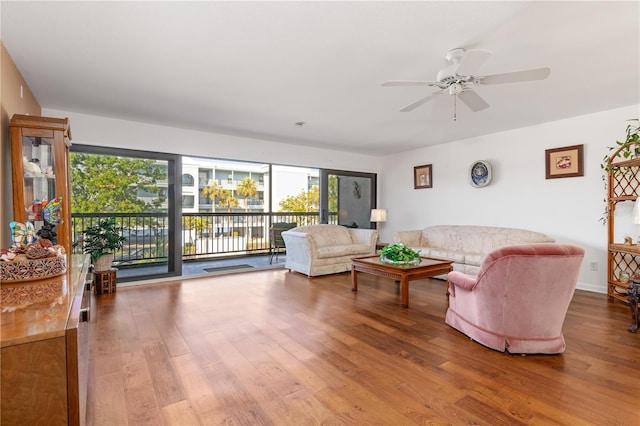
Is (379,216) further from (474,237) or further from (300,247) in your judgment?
(300,247)

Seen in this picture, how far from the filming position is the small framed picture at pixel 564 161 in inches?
168

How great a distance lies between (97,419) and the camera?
5.35 ft

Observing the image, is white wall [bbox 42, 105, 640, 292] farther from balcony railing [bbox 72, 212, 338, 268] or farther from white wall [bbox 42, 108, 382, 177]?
balcony railing [bbox 72, 212, 338, 268]

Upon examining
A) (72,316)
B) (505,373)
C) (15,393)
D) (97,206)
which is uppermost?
(97,206)

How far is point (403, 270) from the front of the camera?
358cm

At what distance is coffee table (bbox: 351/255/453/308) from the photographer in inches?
138

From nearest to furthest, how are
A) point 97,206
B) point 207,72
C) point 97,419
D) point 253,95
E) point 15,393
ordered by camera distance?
point 15,393
point 97,419
point 207,72
point 253,95
point 97,206

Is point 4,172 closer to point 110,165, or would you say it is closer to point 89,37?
point 89,37

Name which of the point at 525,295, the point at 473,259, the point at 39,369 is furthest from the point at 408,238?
the point at 39,369

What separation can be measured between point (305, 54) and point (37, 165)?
7.96ft

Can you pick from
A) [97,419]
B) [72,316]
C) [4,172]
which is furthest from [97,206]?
[72,316]

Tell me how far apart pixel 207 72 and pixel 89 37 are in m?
0.88

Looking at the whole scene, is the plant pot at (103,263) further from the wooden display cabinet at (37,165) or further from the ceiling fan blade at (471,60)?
the ceiling fan blade at (471,60)

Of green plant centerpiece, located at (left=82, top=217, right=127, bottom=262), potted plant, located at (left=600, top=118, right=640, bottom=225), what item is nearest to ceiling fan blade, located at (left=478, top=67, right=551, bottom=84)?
potted plant, located at (left=600, top=118, right=640, bottom=225)
